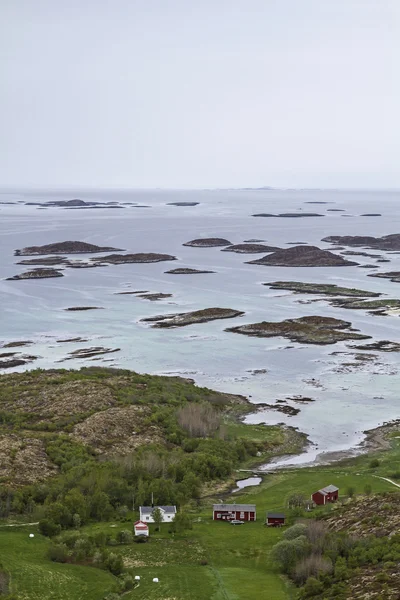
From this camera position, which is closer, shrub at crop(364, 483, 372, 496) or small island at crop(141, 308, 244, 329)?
shrub at crop(364, 483, 372, 496)

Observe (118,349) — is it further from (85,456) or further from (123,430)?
(85,456)

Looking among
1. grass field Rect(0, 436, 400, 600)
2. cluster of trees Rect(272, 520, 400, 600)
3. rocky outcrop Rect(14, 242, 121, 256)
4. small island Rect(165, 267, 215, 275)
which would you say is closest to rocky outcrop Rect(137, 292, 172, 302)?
small island Rect(165, 267, 215, 275)

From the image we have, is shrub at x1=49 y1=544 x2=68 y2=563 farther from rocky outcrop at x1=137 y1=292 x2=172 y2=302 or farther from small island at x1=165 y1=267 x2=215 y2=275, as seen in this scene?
small island at x1=165 y1=267 x2=215 y2=275

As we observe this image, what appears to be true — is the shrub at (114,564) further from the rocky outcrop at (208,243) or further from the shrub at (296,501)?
the rocky outcrop at (208,243)

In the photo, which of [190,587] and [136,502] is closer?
[190,587]

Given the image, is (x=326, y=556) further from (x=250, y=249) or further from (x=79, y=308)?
(x=250, y=249)

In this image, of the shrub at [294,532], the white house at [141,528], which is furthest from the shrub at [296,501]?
the white house at [141,528]

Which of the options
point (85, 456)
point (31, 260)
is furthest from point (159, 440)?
point (31, 260)
